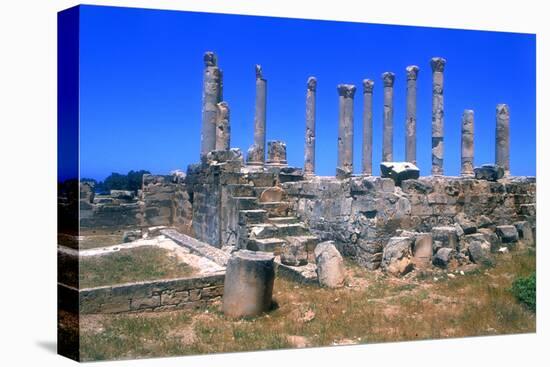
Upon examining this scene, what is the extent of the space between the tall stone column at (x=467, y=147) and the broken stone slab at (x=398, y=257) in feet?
26.7

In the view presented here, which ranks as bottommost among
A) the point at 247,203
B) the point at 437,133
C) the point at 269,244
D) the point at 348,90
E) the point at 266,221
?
the point at 269,244

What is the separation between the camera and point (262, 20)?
917 centimetres

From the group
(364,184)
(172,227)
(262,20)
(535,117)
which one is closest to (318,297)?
Answer: (364,184)

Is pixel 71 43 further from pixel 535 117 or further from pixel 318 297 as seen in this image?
pixel 535 117

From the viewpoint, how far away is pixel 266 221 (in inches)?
463

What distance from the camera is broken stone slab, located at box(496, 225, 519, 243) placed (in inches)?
467

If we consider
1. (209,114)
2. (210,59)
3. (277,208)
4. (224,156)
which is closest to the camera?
(210,59)

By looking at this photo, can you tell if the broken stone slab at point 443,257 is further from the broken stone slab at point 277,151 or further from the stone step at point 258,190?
the broken stone slab at point 277,151

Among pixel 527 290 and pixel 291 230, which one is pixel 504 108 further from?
pixel 291 230

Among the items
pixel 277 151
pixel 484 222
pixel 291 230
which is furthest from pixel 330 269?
pixel 277 151

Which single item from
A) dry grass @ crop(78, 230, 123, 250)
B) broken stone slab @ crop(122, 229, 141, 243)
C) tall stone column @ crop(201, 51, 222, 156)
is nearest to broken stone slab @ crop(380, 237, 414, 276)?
dry grass @ crop(78, 230, 123, 250)

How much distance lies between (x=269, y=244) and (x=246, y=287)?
2349mm

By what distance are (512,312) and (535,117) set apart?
3371 mm

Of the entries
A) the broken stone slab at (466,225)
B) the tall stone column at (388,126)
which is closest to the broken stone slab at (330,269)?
the broken stone slab at (466,225)
